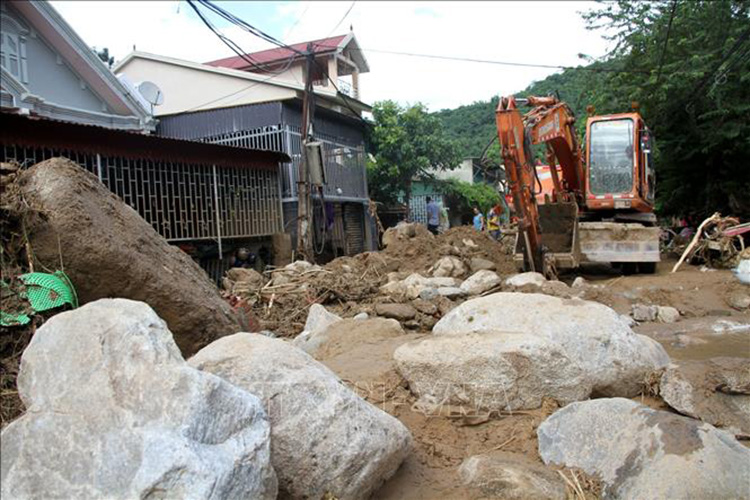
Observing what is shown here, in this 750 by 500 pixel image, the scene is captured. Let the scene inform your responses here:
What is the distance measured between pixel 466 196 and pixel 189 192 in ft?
62.7

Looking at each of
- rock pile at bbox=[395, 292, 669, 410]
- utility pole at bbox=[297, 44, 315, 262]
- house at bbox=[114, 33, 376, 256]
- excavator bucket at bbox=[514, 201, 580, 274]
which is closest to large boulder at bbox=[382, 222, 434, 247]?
utility pole at bbox=[297, 44, 315, 262]

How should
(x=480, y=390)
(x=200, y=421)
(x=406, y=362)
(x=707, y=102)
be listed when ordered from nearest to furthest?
1. (x=200, y=421)
2. (x=480, y=390)
3. (x=406, y=362)
4. (x=707, y=102)

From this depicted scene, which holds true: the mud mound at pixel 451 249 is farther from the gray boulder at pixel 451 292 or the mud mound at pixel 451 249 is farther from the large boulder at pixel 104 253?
the large boulder at pixel 104 253

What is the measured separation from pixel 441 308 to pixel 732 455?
467 cm

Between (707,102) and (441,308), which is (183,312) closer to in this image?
(441,308)

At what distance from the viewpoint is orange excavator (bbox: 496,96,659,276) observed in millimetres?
8984

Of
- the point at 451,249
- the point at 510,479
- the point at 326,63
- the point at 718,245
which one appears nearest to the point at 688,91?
the point at 718,245

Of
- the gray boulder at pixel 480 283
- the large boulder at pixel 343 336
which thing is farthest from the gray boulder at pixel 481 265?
the large boulder at pixel 343 336

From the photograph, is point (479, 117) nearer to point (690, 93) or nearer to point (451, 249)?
point (690, 93)

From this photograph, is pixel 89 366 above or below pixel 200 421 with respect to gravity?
above

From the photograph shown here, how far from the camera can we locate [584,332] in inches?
158

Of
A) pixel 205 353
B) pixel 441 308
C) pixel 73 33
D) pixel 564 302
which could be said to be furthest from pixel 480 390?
pixel 73 33

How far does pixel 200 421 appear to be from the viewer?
84.0 inches

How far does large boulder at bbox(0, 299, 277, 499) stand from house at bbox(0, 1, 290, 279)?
23.1 feet
